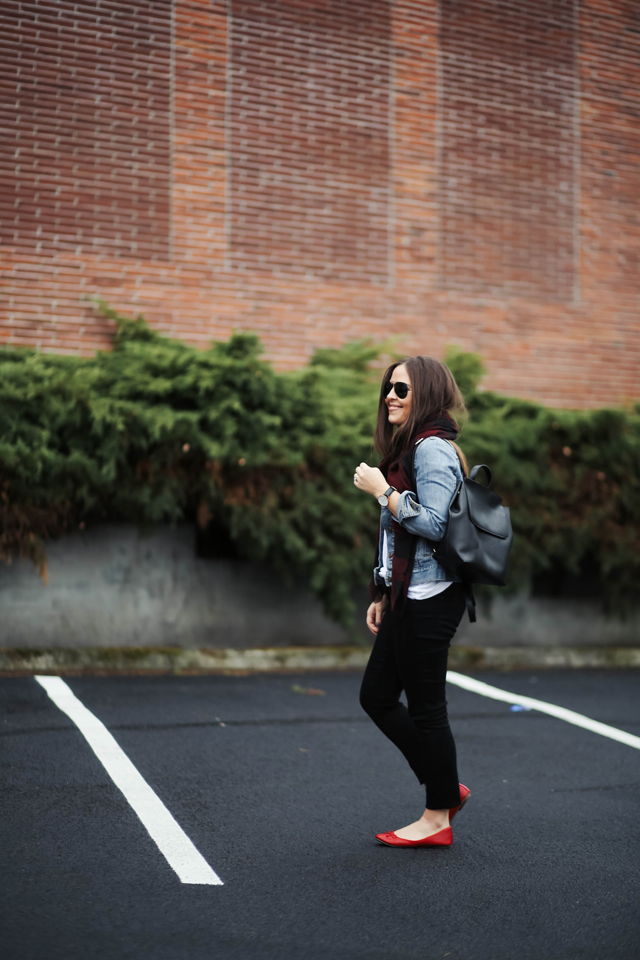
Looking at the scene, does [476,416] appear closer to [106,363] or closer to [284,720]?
[106,363]

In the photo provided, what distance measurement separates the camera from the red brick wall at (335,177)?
8.86 metres

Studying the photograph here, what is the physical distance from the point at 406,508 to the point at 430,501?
0.10 m

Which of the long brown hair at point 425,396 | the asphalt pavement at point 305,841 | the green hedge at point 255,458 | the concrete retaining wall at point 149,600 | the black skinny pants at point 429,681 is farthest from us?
the concrete retaining wall at point 149,600

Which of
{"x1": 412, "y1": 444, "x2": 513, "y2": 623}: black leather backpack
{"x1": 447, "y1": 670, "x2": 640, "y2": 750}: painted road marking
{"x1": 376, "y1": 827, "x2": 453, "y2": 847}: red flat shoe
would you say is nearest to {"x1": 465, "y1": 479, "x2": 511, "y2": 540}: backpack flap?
{"x1": 412, "y1": 444, "x2": 513, "y2": 623}: black leather backpack

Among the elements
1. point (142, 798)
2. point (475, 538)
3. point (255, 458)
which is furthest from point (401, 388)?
point (255, 458)

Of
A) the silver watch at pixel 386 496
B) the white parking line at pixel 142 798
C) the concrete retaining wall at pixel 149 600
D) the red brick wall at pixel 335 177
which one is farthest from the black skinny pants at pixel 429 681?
the red brick wall at pixel 335 177

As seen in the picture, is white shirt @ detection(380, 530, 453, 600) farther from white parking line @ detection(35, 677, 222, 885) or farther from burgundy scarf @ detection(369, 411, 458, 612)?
white parking line @ detection(35, 677, 222, 885)

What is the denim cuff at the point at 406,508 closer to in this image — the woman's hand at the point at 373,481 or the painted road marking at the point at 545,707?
the woman's hand at the point at 373,481

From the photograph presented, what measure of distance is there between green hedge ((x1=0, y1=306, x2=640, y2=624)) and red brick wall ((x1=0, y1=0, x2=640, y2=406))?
1.08 meters

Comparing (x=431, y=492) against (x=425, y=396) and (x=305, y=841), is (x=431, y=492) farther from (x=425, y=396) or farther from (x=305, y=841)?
(x=305, y=841)

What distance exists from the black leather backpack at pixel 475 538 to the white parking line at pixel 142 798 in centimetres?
145

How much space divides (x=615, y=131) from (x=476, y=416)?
4.59m

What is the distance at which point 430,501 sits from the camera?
3449 mm

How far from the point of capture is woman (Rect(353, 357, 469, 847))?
3.49 metres
